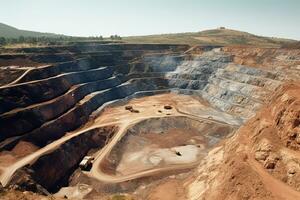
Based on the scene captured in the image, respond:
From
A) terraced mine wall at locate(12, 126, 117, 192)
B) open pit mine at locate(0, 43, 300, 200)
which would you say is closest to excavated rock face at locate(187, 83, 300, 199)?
open pit mine at locate(0, 43, 300, 200)

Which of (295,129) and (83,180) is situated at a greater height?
(295,129)

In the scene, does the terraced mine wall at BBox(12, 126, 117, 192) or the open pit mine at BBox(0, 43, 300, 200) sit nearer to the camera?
the open pit mine at BBox(0, 43, 300, 200)

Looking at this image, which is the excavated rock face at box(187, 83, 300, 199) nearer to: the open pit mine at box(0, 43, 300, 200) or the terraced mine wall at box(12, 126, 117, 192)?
the open pit mine at box(0, 43, 300, 200)

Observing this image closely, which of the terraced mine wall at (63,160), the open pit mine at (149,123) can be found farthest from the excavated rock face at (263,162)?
the terraced mine wall at (63,160)

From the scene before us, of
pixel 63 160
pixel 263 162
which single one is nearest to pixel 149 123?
pixel 63 160

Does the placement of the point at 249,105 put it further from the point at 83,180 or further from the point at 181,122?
the point at 83,180

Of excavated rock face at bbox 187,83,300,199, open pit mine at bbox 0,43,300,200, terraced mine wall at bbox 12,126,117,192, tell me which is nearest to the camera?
excavated rock face at bbox 187,83,300,199

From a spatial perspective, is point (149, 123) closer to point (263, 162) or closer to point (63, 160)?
point (63, 160)

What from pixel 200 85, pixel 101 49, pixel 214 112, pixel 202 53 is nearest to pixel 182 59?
pixel 202 53
